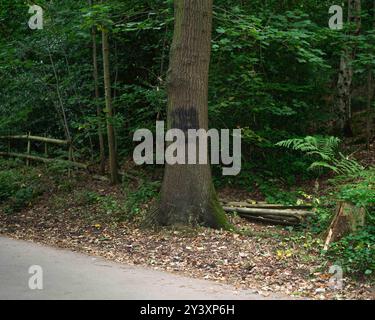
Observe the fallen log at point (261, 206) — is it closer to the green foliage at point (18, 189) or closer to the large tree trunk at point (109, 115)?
the large tree trunk at point (109, 115)

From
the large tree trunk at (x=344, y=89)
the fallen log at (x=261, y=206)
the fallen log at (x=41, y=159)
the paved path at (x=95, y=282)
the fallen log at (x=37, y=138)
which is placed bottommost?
the paved path at (x=95, y=282)

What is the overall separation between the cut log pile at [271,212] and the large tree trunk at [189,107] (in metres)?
1.49

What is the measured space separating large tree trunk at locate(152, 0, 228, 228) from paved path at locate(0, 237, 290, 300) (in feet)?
7.08

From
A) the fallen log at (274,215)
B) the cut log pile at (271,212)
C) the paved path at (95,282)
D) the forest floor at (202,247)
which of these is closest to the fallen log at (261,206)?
the cut log pile at (271,212)

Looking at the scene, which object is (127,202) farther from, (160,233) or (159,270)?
(159,270)

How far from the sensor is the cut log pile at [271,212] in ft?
35.7

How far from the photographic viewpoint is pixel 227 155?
14.1m

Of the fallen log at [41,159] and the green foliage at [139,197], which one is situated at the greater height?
the fallen log at [41,159]

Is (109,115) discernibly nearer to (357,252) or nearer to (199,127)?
(199,127)

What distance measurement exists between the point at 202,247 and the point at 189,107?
289 cm

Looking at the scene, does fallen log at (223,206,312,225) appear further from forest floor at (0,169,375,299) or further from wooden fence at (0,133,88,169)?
wooden fence at (0,133,88,169)

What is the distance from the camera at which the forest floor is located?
727cm

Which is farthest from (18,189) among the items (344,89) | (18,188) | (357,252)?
(357,252)

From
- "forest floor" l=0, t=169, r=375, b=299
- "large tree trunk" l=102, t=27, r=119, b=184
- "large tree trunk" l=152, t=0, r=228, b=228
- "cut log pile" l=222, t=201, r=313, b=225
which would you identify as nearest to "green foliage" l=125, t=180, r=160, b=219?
"forest floor" l=0, t=169, r=375, b=299
